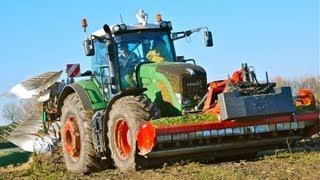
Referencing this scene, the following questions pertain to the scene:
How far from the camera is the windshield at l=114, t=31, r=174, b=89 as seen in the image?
9508 millimetres

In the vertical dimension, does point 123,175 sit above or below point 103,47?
below

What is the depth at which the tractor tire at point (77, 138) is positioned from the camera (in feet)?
31.1

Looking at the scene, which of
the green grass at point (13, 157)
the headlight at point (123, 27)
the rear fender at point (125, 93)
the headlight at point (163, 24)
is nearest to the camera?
the rear fender at point (125, 93)

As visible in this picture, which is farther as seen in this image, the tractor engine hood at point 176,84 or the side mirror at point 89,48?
the side mirror at point 89,48

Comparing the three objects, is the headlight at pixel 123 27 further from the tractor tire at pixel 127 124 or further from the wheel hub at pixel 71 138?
the wheel hub at pixel 71 138

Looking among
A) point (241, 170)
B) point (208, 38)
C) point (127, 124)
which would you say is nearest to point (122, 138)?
point (127, 124)

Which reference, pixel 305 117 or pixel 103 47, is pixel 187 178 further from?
pixel 103 47

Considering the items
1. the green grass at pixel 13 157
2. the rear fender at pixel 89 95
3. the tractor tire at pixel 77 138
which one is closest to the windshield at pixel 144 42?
the rear fender at pixel 89 95

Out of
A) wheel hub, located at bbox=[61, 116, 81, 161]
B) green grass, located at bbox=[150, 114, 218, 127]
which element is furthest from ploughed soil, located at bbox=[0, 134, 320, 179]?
wheel hub, located at bbox=[61, 116, 81, 161]

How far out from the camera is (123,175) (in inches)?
310

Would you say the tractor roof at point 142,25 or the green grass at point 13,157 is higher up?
the tractor roof at point 142,25

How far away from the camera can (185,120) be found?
790cm

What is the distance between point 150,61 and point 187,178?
11.3 feet

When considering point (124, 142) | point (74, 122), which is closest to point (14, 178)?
point (74, 122)
